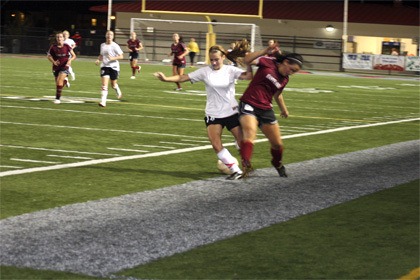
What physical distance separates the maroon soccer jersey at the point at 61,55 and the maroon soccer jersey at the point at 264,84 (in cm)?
Answer: 1220

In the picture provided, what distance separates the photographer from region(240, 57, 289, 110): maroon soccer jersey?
43.3ft

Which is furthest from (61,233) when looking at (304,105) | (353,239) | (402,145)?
(304,105)

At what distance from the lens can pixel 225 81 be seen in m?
13.3

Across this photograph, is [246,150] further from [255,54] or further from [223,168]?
[255,54]

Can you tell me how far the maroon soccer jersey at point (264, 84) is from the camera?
1320cm

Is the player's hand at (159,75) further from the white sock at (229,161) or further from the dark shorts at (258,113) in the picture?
the white sock at (229,161)

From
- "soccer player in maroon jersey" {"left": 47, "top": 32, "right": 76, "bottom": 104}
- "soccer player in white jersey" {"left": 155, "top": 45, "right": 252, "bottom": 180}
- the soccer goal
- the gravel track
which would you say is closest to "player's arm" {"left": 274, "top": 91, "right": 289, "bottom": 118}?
"soccer player in white jersey" {"left": 155, "top": 45, "right": 252, "bottom": 180}

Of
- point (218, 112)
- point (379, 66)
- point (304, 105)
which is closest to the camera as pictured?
point (218, 112)

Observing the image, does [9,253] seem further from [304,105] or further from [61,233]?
[304,105]

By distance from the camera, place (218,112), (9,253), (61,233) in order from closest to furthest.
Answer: (9,253), (61,233), (218,112)

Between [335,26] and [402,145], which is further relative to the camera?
[335,26]

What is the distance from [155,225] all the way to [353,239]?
65.9 inches

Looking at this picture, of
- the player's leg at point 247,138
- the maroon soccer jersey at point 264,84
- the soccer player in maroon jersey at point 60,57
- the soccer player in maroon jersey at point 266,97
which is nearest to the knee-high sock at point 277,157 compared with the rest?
the soccer player in maroon jersey at point 266,97

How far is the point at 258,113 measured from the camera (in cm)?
1327
